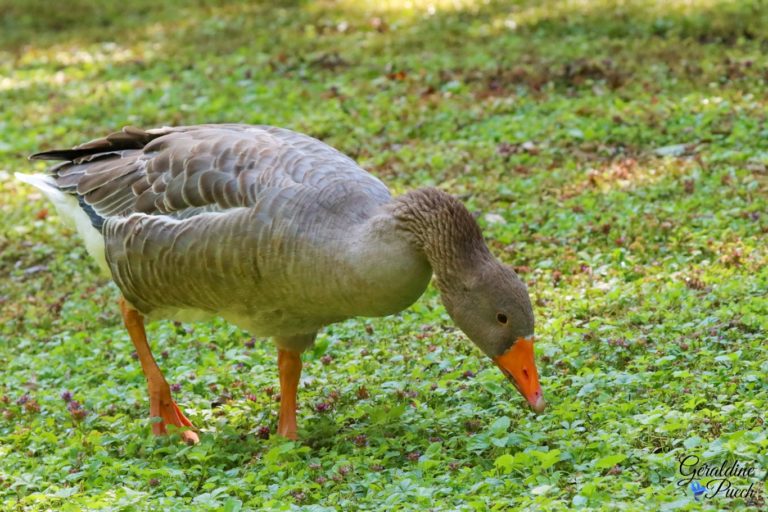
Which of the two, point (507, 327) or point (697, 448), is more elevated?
point (507, 327)

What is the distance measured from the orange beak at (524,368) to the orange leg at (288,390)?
1.29 m

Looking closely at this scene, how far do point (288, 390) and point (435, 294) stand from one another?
211cm

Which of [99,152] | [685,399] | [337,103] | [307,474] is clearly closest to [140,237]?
[99,152]

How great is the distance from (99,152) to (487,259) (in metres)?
2.84

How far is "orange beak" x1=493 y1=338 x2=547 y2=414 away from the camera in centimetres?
516

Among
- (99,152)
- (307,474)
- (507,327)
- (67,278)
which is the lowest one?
(67,278)

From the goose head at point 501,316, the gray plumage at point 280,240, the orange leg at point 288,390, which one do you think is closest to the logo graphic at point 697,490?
the goose head at point 501,316

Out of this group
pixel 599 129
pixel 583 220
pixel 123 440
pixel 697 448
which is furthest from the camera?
pixel 599 129

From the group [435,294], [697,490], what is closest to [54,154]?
[435,294]

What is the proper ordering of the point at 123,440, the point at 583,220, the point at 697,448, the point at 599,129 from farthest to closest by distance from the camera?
the point at 599,129 → the point at 583,220 → the point at 123,440 → the point at 697,448

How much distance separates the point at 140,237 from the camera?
5941 mm

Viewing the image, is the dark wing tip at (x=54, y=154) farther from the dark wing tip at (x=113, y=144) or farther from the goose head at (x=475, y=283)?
the goose head at (x=475, y=283)

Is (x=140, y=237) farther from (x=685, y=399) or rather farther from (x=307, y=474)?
(x=685, y=399)

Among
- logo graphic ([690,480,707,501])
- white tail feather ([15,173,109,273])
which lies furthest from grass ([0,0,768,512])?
white tail feather ([15,173,109,273])
